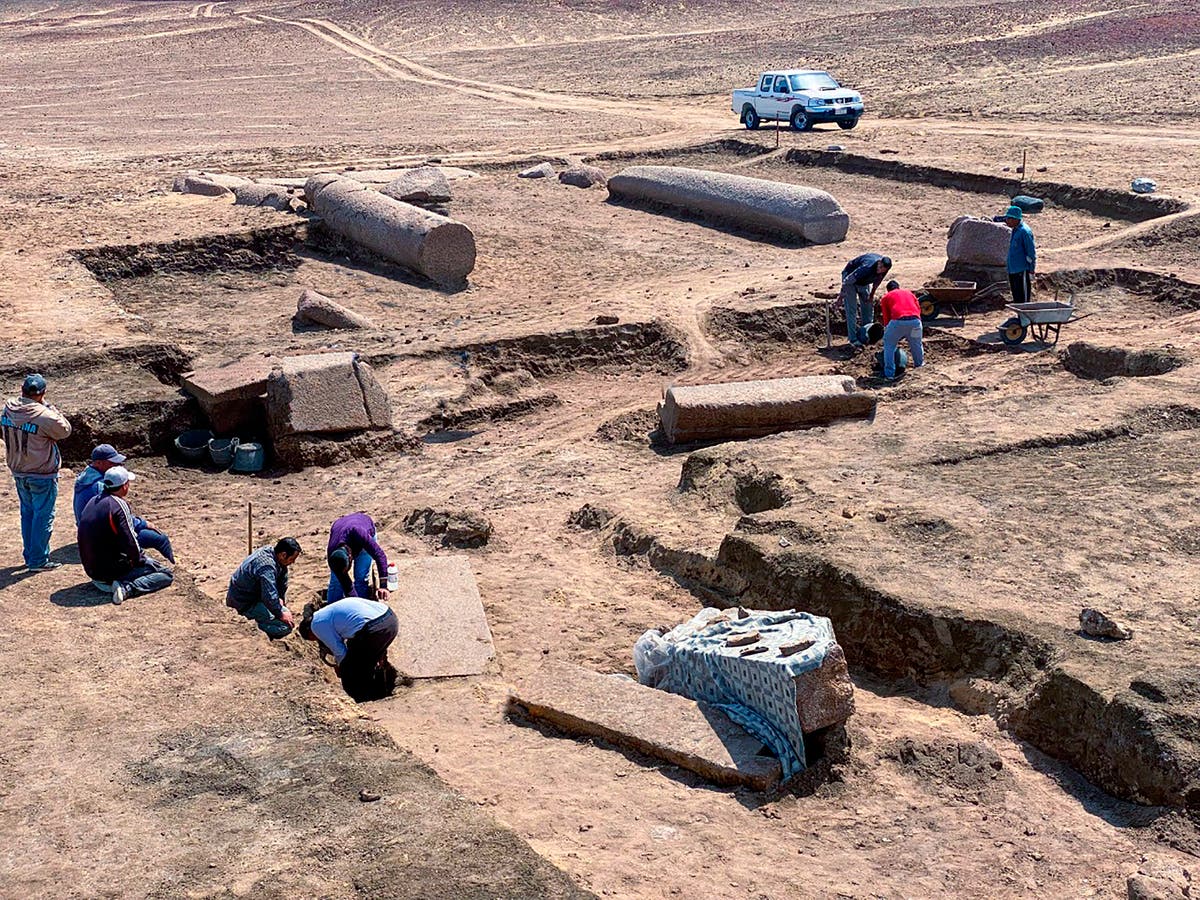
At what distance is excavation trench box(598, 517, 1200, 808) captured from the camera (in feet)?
20.3

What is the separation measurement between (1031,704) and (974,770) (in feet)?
1.84

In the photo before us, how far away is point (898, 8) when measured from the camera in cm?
5428

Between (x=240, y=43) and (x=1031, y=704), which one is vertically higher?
(x=240, y=43)

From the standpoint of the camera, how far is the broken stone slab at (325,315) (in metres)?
14.7

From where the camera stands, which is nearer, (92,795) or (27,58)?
(92,795)

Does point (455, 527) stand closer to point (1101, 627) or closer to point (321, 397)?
point (321, 397)

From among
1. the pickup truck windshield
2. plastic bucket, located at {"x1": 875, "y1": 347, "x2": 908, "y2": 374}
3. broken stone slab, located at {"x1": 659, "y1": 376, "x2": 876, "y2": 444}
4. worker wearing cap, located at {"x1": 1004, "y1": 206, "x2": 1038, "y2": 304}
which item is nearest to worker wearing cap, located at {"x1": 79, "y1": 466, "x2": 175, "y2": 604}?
broken stone slab, located at {"x1": 659, "y1": 376, "x2": 876, "y2": 444}

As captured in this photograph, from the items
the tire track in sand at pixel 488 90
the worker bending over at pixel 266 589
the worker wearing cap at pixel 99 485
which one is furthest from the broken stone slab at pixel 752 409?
the tire track in sand at pixel 488 90

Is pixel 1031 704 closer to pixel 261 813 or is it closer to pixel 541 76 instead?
pixel 261 813

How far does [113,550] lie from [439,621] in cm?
212

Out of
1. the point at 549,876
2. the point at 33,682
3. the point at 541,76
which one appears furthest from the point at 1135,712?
the point at 541,76

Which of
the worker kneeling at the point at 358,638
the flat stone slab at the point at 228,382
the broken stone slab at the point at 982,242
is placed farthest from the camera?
the broken stone slab at the point at 982,242

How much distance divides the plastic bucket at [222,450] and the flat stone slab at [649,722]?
222 inches

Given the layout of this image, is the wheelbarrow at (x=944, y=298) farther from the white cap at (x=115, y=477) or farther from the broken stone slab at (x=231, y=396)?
the white cap at (x=115, y=477)
